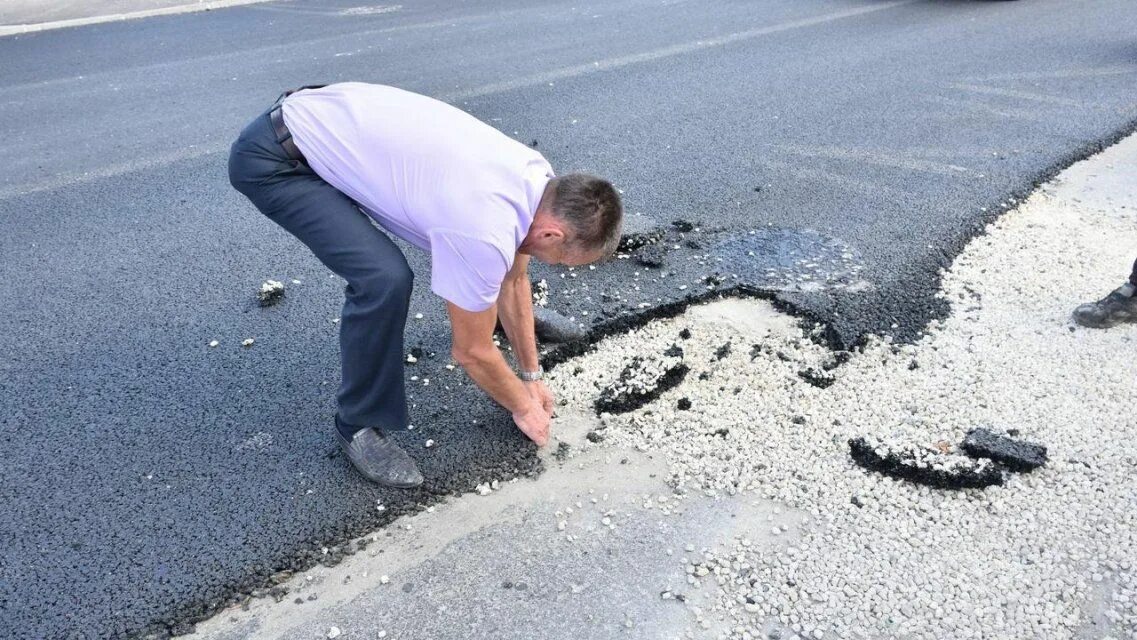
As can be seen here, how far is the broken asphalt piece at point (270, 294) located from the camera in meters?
4.12

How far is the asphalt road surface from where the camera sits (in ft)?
9.49

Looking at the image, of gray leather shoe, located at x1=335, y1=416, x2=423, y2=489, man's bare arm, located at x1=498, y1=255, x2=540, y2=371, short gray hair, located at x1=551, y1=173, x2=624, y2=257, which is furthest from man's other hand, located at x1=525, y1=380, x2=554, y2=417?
short gray hair, located at x1=551, y1=173, x2=624, y2=257

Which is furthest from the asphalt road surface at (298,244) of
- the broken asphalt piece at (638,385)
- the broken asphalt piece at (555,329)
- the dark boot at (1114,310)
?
the dark boot at (1114,310)

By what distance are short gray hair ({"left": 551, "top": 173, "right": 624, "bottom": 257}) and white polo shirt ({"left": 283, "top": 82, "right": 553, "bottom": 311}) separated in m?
0.09

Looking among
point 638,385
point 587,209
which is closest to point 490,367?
point 587,209

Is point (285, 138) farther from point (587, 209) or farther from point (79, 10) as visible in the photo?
point (79, 10)

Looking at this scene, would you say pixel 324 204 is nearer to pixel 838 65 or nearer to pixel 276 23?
pixel 838 65

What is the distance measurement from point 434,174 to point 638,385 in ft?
4.44

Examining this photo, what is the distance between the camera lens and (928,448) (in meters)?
3.05

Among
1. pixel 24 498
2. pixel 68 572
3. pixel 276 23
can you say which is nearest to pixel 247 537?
pixel 68 572

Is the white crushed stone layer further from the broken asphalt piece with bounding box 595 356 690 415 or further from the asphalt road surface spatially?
the asphalt road surface

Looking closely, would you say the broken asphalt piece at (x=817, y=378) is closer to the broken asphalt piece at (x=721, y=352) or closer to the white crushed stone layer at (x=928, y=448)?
the white crushed stone layer at (x=928, y=448)

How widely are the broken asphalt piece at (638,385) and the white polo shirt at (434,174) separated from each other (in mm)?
1038

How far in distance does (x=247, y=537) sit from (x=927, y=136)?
205 inches
